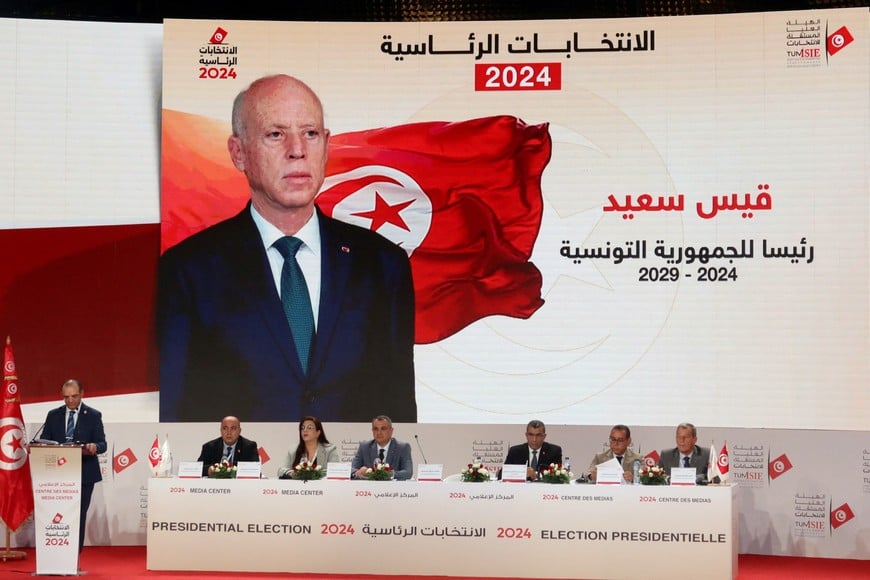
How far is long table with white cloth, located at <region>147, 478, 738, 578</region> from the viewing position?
7.19m

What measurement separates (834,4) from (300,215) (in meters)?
4.56

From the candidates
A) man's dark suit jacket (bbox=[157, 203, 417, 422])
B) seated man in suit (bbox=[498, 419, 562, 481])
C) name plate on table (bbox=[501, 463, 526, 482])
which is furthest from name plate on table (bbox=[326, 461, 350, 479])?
man's dark suit jacket (bbox=[157, 203, 417, 422])

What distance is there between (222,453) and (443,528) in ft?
5.84

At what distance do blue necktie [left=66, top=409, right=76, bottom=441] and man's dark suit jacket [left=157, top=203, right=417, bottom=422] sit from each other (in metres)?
1.20

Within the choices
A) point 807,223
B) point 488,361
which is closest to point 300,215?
point 488,361

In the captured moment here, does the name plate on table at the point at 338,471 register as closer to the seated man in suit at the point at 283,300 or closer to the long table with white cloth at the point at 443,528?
the long table with white cloth at the point at 443,528

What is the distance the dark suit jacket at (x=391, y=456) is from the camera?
8043mm

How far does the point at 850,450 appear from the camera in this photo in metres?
8.76

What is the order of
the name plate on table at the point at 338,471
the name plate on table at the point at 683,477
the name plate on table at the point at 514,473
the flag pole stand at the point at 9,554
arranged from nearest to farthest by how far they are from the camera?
the name plate on table at the point at 683,477 < the name plate on table at the point at 514,473 < the name plate on table at the point at 338,471 < the flag pole stand at the point at 9,554

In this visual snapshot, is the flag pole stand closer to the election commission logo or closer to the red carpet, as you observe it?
the red carpet

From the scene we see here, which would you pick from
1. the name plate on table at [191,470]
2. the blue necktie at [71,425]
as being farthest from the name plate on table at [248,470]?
the blue necktie at [71,425]

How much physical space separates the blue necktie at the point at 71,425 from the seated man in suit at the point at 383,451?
193 centimetres

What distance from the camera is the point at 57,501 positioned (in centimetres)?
716

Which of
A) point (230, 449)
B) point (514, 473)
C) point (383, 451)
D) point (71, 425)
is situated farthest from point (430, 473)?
point (71, 425)
